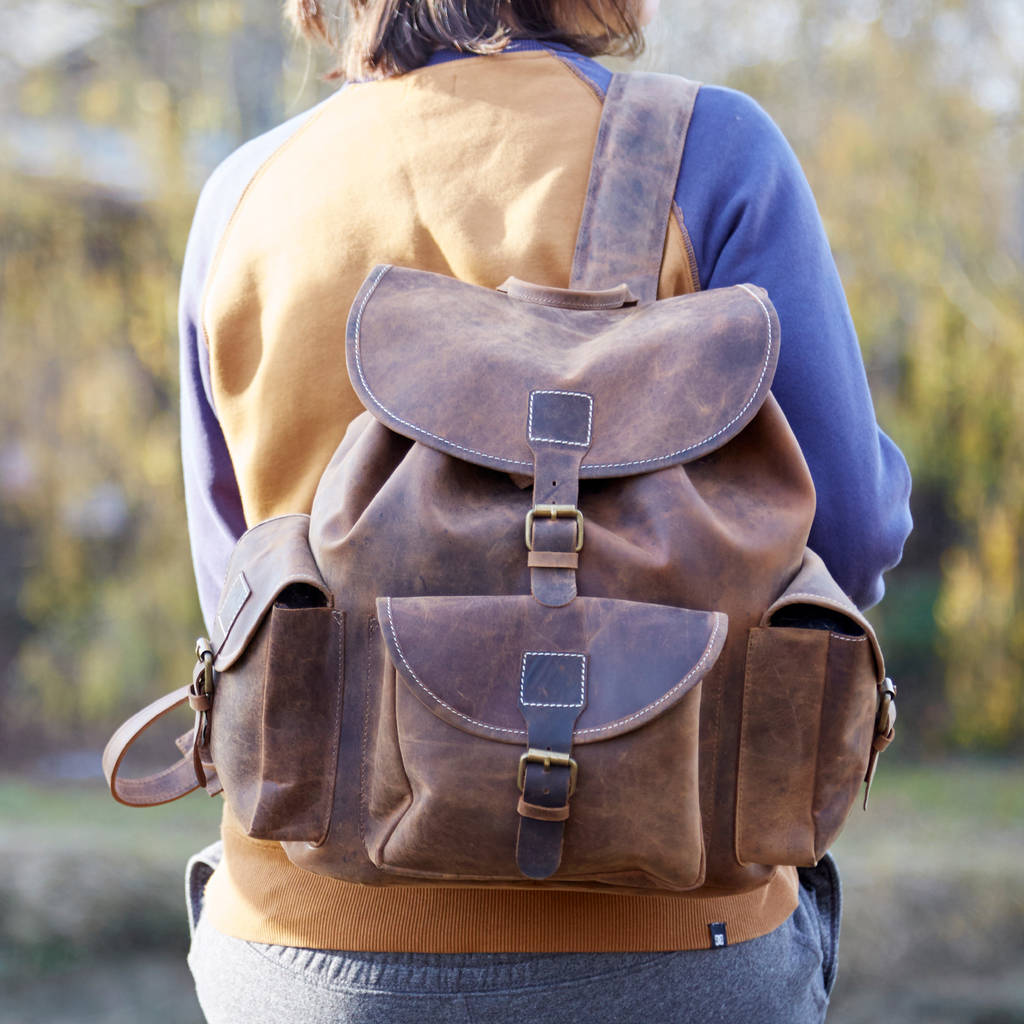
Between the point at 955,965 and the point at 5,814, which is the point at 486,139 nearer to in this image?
the point at 955,965

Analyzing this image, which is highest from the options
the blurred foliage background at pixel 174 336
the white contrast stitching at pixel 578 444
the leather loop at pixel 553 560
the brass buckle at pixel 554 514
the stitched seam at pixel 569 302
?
the stitched seam at pixel 569 302

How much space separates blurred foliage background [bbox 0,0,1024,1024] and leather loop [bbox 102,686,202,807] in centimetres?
349

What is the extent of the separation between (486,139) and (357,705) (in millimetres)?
496

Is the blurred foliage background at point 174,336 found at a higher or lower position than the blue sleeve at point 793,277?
lower

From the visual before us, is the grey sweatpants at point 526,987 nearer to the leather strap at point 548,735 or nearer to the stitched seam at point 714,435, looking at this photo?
the leather strap at point 548,735

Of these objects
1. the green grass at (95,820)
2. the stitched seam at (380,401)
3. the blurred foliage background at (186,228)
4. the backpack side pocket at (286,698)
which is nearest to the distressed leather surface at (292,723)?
the backpack side pocket at (286,698)

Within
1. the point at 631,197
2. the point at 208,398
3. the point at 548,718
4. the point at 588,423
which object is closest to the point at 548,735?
the point at 548,718

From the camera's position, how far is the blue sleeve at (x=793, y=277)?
3.30ft

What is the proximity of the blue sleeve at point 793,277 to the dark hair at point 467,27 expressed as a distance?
0.15 metres

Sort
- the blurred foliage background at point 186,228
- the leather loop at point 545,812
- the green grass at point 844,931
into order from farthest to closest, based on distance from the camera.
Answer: the blurred foliage background at point 186,228
the green grass at point 844,931
the leather loop at point 545,812

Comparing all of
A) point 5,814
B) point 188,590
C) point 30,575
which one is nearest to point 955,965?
point 188,590

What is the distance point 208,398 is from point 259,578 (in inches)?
14.0

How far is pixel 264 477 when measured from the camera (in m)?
1.09

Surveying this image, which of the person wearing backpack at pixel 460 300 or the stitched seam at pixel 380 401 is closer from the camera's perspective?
the stitched seam at pixel 380 401
